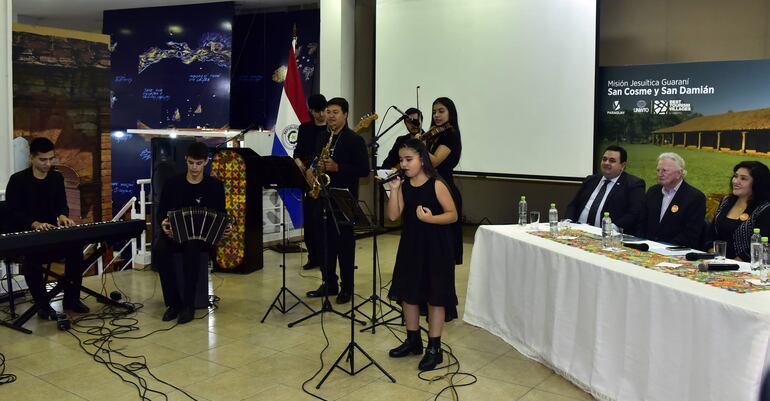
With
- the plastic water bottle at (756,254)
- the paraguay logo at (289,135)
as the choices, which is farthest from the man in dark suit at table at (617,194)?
the paraguay logo at (289,135)

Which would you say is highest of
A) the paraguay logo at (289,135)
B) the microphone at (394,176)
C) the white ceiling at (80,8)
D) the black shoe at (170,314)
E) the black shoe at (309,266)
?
the white ceiling at (80,8)

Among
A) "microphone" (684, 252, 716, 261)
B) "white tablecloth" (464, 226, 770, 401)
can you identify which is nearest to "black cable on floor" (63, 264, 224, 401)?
"white tablecloth" (464, 226, 770, 401)

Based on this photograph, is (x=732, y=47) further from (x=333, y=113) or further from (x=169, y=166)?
(x=169, y=166)

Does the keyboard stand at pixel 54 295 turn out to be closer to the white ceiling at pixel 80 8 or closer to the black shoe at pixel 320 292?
the black shoe at pixel 320 292

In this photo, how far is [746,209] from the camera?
4.29m

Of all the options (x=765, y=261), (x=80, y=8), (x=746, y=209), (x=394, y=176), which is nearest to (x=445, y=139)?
(x=394, y=176)

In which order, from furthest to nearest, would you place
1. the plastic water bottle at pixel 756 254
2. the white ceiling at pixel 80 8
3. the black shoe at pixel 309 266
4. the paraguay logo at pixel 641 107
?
1. the white ceiling at pixel 80 8
2. the paraguay logo at pixel 641 107
3. the black shoe at pixel 309 266
4. the plastic water bottle at pixel 756 254

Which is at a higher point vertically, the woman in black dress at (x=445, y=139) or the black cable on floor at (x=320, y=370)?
the woman in black dress at (x=445, y=139)

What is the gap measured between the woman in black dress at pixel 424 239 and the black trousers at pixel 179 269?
1797 millimetres

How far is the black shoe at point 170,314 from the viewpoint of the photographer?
5023 mm

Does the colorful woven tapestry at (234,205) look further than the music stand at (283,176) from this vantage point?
Yes

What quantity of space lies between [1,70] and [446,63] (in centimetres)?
478

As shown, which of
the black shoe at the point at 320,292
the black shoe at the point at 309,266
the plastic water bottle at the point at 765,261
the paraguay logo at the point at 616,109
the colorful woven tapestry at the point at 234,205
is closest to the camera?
the plastic water bottle at the point at 765,261

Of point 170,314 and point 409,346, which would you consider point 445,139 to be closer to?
point 409,346
